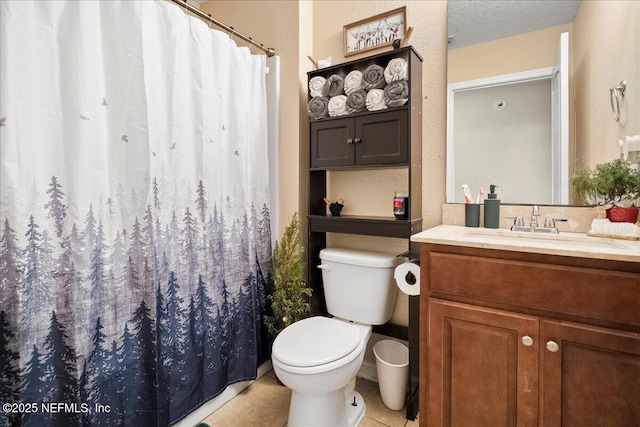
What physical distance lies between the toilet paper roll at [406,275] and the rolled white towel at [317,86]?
106 centimetres

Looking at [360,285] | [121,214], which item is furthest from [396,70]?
[121,214]

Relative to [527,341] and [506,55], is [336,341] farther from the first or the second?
[506,55]

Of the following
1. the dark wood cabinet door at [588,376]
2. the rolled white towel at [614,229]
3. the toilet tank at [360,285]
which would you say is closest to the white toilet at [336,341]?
the toilet tank at [360,285]

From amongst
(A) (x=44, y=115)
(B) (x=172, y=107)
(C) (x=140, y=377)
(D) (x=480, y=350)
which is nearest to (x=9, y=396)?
(C) (x=140, y=377)

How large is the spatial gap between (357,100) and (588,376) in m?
1.46

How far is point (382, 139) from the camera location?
161 cm

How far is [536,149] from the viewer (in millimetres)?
1487

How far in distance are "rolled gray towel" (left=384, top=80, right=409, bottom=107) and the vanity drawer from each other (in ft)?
2.57

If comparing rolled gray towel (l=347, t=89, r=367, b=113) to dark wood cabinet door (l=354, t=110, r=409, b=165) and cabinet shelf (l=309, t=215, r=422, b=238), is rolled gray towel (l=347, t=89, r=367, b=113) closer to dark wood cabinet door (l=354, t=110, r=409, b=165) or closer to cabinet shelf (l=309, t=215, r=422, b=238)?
dark wood cabinet door (l=354, t=110, r=409, b=165)

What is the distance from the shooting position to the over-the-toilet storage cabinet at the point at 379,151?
1561 mm

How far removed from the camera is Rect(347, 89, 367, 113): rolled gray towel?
1.66 metres

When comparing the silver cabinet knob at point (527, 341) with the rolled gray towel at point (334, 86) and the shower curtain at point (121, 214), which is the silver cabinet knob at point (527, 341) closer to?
the shower curtain at point (121, 214)

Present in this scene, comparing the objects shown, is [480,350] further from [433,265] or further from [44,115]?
[44,115]

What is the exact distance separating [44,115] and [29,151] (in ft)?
0.43
